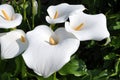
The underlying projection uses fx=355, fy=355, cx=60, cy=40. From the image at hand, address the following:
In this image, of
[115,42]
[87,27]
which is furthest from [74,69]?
[115,42]

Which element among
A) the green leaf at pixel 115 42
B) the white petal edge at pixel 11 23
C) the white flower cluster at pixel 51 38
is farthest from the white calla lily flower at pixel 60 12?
the green leaf at pixel 115 42

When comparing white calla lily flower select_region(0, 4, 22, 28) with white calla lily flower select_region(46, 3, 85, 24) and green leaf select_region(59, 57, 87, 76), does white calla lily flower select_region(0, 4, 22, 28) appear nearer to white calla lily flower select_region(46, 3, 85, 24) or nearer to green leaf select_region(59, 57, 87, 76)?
white calla lily flower select_region(46, 3, 85, 24)

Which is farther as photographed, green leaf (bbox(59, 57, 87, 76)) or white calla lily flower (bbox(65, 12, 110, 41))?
green leaf (bbox(59, 57, 87, 76))

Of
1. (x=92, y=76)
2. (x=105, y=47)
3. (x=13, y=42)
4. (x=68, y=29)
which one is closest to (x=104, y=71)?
(x=92, y=76)

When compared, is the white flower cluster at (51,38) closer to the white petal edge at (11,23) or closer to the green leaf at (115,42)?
the white petal edge at (11,23)

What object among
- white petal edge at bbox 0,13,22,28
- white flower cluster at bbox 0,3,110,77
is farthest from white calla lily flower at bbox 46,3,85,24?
white petal edge at bbox 0,13,22,28
